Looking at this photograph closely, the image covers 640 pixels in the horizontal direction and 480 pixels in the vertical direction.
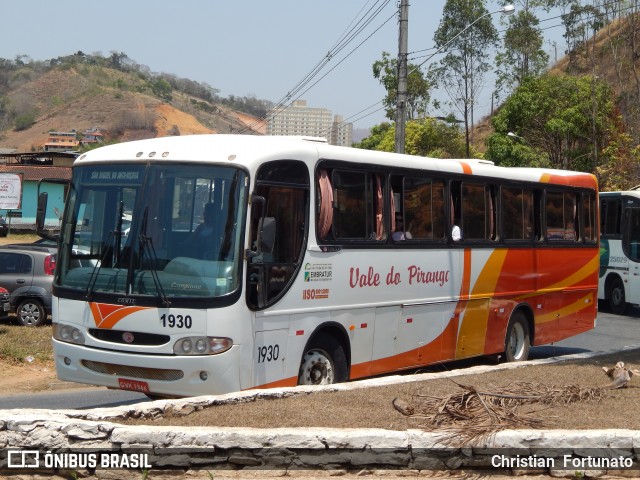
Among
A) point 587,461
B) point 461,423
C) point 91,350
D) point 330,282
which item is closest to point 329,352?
point 330,282

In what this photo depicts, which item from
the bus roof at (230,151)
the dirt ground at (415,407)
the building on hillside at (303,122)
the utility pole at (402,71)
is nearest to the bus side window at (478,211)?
the bus roof at (230,151)

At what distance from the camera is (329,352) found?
11.1m

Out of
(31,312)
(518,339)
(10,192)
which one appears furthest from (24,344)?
(10,192)

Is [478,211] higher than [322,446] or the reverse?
higher

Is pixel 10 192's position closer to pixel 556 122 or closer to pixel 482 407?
pixel 482 407

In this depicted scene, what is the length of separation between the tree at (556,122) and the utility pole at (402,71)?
2585 centimetres

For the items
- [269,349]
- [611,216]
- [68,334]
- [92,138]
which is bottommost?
[269,349]

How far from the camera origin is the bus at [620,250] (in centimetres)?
2562

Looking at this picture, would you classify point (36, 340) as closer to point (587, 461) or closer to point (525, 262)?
point (525, 262)

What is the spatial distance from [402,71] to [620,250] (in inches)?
326

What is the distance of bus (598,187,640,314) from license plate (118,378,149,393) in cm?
1884

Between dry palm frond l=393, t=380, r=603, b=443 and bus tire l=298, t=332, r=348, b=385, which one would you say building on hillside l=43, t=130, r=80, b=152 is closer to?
bus tire l=298, t=332, r=348, b=385

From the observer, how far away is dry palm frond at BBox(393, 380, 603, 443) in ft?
24.9

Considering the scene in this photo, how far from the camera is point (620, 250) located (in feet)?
85.8
